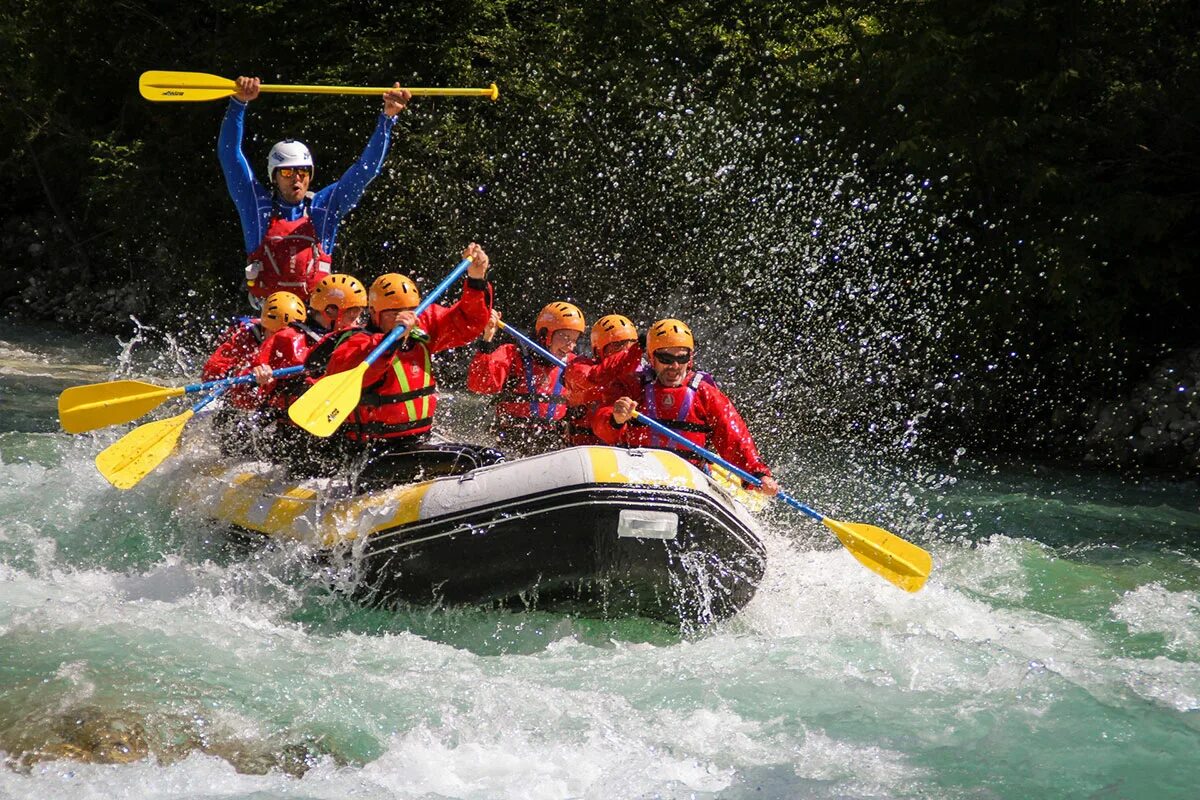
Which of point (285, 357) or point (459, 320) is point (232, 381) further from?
point (459, 320)

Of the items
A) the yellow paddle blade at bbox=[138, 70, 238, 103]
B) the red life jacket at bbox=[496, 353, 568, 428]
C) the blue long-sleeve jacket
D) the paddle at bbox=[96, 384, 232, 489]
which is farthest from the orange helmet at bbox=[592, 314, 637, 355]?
the yellow paddle blade at bbox=[138, 70, 238, 103]

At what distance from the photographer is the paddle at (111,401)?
6316 mm

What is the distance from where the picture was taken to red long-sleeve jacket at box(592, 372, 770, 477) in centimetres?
661

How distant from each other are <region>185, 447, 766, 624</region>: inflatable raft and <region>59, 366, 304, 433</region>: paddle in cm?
100

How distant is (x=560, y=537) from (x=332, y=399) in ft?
3.93

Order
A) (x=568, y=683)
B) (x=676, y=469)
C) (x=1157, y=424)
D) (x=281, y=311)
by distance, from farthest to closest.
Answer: (x=1157, y=424)
(x=281, y=311)
(x=676, y=469)
(x=568, y=683)

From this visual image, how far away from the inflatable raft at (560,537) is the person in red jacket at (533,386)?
180 cm

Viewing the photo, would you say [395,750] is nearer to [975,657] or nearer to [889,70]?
[975,657]

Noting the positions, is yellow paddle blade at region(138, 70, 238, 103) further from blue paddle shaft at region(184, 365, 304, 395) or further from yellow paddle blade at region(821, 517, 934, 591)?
yellow paddle blade at region(821, 517, 934, 591)

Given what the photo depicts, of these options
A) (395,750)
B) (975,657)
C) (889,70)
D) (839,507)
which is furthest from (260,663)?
(889,70)

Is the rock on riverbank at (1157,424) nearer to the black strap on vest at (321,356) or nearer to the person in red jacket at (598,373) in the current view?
the person in red jacket at (598,373)

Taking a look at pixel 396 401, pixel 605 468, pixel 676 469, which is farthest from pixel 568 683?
pixel 396 401

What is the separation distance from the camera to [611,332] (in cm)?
766

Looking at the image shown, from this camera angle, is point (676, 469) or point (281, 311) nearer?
point (676, 469)
